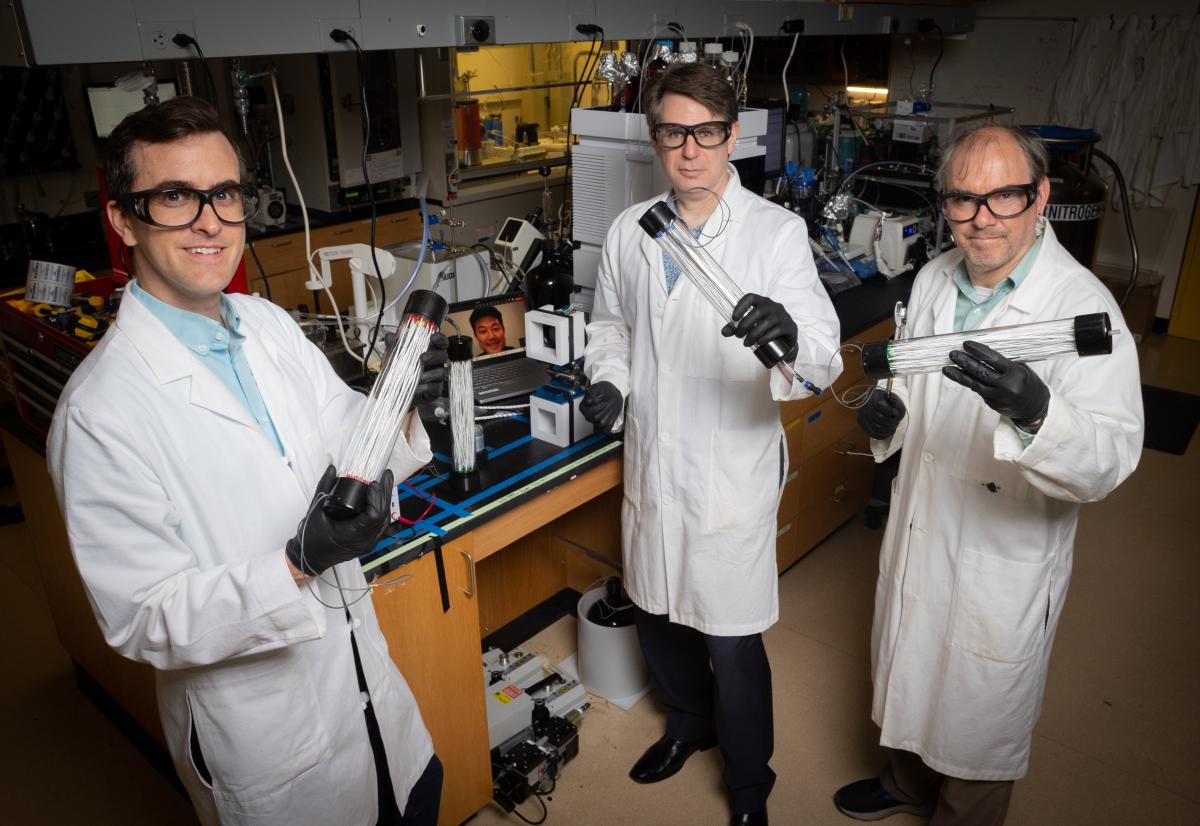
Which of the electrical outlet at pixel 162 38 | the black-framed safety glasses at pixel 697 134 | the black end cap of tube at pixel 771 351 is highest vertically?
the electrical outlet at pixel 162 38

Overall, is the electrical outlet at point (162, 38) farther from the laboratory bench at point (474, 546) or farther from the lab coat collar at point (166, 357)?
the laboratory bench at point (474, 546)

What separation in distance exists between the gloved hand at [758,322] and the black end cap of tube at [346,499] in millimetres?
714

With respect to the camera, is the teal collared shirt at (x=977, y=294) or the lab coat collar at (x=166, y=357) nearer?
the lab coat collar at (x=166, y=357)

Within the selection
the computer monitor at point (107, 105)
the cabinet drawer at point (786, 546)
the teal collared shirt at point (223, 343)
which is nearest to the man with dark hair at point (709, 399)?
the teal collared shirt at point (223, 343)

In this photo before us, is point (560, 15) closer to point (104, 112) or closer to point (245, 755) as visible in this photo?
point (245, 755)

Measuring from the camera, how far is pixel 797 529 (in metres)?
3.09

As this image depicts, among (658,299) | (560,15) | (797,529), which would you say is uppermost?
(560,15)

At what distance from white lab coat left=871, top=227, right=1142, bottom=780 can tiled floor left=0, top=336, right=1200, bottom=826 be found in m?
0.49

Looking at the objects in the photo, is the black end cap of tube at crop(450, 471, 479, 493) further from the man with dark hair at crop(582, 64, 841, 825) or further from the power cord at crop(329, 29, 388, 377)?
the power cord at crop(329, 29, 388, 377)

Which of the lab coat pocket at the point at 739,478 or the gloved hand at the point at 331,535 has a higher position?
the gloved hand at the point at 331,535

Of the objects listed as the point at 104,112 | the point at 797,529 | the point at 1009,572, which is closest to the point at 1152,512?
the point at 797,529

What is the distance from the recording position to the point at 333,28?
2.05 metres

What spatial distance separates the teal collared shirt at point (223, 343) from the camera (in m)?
1.28

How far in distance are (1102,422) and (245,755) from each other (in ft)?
4.87
